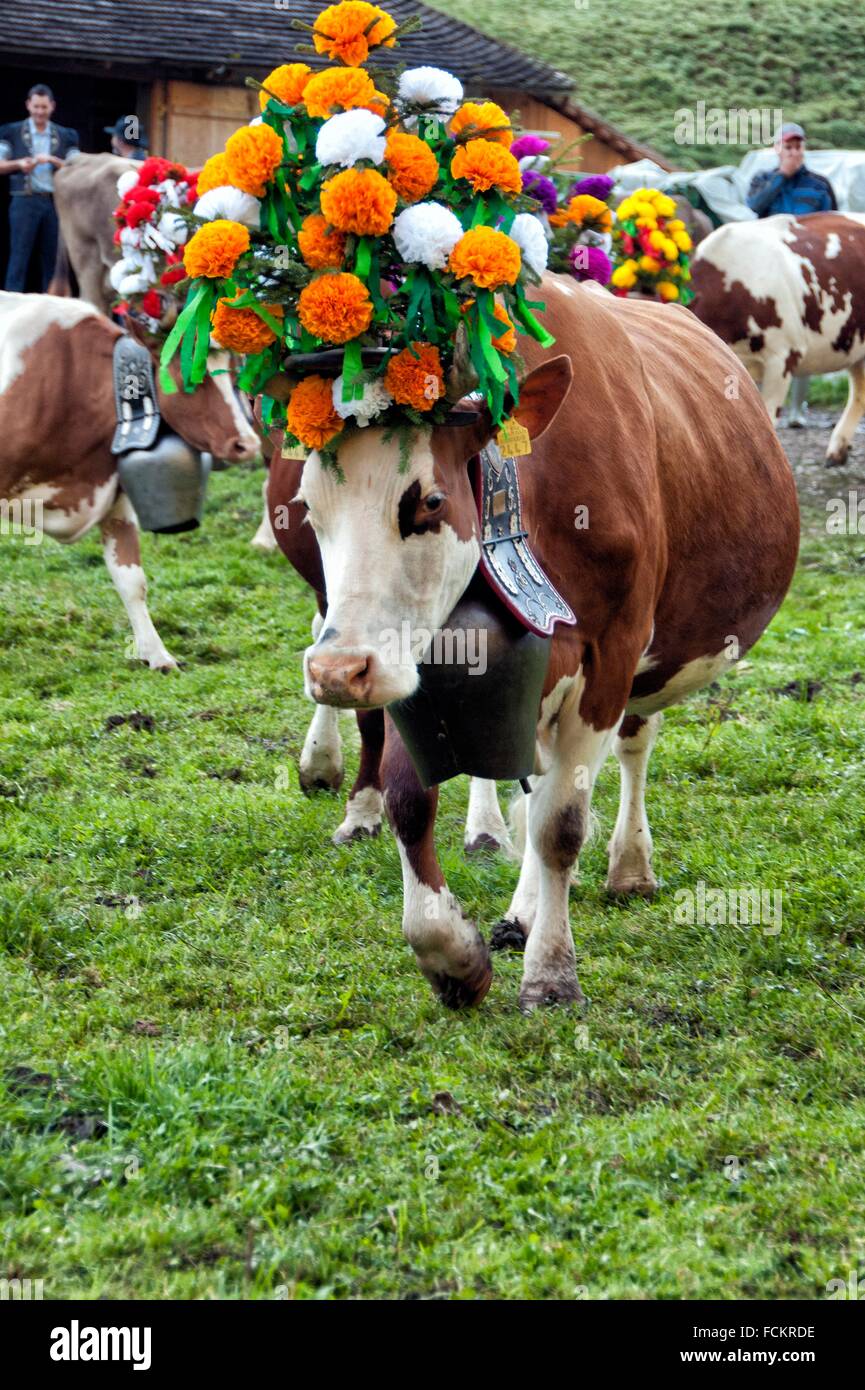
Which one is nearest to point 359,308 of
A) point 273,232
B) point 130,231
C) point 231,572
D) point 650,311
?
point 273,232

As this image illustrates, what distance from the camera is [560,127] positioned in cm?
2083

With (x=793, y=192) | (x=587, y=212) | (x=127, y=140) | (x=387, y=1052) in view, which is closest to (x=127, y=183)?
(x=587, y=212)

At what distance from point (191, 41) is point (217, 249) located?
15.0 metres

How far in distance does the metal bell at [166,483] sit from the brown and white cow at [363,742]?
2.29 metres

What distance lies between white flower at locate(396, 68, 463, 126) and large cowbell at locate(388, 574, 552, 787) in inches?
40.5

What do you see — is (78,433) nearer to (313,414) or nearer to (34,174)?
(313,414)

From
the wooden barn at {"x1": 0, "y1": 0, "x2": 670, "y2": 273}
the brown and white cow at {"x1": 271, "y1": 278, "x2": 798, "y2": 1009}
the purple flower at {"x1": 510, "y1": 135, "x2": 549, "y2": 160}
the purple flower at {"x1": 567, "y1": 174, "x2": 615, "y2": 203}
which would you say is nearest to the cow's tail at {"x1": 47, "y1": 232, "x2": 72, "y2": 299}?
the wooden barn at {"x1": 0, "y1": 0, "x2": 670, "y2": 273}

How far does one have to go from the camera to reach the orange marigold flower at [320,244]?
3314 mm

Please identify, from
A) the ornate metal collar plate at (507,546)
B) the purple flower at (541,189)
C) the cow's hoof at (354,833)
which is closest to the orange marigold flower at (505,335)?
the ornate metal collar plate at (507,546)

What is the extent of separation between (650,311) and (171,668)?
351 centimetres

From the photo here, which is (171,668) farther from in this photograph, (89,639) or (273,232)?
(273,232)

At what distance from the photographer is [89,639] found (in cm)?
866

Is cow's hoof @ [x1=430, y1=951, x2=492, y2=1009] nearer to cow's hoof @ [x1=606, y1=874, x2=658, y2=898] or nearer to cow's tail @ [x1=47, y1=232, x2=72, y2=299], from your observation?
cow's hoof @ [x1=606, y1=874, x2=658, y2=898]

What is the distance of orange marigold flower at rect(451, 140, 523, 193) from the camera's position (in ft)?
11.1
